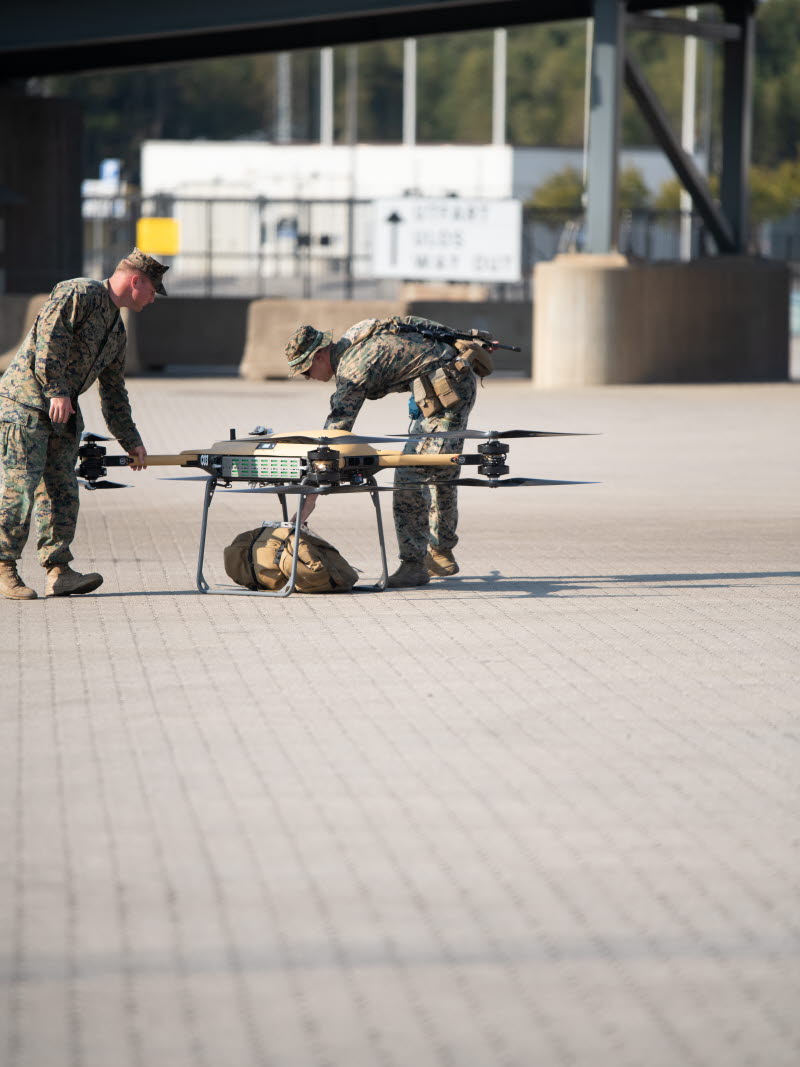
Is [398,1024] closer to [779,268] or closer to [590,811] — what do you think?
[590,811]

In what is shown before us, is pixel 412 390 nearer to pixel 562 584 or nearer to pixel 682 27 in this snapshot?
pixel 562 584

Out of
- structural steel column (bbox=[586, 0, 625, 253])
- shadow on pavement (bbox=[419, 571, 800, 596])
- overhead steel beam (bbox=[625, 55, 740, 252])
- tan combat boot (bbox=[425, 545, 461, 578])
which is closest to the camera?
shadow on pavement (bbox=[419, 571, 800, 596])

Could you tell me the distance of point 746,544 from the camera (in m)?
11.2

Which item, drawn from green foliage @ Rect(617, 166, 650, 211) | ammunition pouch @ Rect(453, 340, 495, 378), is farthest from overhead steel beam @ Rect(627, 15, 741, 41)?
green foliage @ Rect(617, 166, 650, 211)

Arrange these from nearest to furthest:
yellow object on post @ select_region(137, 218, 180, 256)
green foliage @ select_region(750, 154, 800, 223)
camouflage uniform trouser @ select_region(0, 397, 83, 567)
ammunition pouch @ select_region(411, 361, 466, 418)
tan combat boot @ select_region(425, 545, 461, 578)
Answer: camouflage uniform trouser @ select_region(0, 397, 83, 567) → ammunition pouch @ select_region(411, 361, 466, 418) → tan combat boot @ select_region(425, 545, 461, 578) → yellow object on post @ select_region(137, 218, 180, 256) → green foliage @ select_region(750, 154, 800, 223)

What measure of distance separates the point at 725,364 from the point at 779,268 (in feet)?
5.00

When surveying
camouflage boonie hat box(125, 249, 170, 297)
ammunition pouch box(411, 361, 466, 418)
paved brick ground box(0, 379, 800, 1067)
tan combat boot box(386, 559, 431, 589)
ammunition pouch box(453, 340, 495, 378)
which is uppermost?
camouflage boonie hat box(125, 249, 170, 297)

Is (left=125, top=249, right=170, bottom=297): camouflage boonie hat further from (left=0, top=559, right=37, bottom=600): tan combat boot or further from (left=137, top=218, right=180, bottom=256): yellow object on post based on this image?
(left=137, top=218, right=180, bottom=256): yellow object on post

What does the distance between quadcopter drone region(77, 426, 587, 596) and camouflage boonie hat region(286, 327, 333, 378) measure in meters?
0.33

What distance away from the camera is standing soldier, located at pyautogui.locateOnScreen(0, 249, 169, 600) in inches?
340

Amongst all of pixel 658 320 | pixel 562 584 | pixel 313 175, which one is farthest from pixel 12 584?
pixel 313 175

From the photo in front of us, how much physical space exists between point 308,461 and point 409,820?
369 cm

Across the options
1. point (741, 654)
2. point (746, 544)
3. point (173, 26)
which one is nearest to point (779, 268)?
point (173, 26)

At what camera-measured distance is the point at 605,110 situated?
23531 mm
